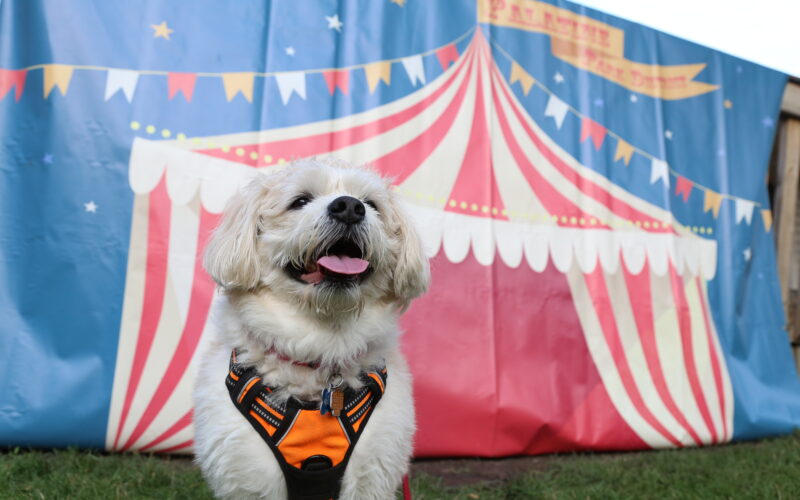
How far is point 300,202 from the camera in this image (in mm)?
1874

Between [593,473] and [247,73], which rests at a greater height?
[247,73]

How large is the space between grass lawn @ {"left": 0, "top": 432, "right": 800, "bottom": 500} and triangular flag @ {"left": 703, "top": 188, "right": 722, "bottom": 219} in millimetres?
1818

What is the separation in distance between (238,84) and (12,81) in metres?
1.15

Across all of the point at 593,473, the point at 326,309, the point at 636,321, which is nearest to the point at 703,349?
the point at 636,321

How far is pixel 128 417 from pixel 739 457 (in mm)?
3844

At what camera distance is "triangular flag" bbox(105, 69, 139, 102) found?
284cm

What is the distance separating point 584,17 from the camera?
13.0ft

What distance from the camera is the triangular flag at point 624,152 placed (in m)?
3.98

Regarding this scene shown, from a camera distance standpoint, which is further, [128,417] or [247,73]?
[247,73]

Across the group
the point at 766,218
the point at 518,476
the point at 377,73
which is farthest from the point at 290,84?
the point at 766,218

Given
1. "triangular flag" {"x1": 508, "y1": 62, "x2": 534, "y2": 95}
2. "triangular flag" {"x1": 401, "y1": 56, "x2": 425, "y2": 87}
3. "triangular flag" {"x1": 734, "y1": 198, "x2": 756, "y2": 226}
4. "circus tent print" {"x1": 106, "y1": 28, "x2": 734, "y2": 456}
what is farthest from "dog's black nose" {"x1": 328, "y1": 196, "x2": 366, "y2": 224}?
"triangular flag" {"x1": 734, "y1": 198, "x2": 756, "y2": 226}

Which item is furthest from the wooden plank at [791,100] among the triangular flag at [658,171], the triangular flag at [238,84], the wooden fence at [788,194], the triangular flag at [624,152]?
the triangular flag at [238,84]

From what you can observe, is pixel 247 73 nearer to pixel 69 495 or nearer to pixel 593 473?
pixel 69 495

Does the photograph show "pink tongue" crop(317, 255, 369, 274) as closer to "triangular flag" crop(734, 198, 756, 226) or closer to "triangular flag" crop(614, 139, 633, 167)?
"triangular flag" crop(614, 139, 633, 167)
